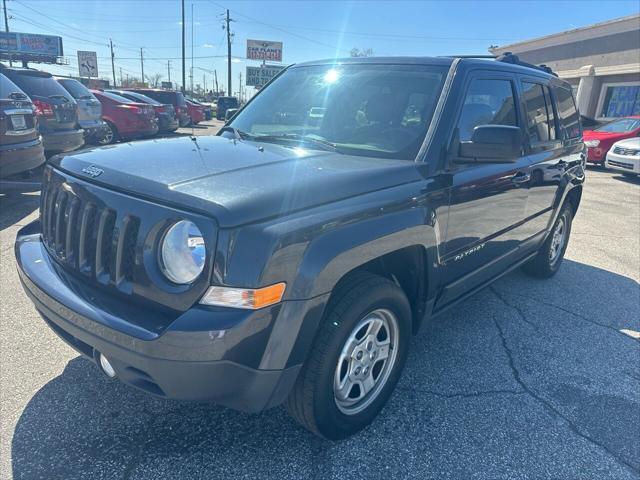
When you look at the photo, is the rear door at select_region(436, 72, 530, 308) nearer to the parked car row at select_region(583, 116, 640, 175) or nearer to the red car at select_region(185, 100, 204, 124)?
the parked car row at select_region(583, 116, 640, 175)

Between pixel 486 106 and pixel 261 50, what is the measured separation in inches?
1829

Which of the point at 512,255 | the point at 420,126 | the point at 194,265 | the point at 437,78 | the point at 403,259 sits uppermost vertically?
the point at 437,78

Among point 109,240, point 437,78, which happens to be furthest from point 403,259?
point 109,240

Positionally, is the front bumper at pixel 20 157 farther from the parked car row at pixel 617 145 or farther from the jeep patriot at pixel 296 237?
the parked car row at pixel 617 145

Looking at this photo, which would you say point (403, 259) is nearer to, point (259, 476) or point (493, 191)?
point (493, 191)

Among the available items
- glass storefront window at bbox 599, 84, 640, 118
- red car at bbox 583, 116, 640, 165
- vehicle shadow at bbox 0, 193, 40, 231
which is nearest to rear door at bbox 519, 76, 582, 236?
vehicle shadow at bbox 0, 193, 40, 231

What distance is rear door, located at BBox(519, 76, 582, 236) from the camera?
145 inches

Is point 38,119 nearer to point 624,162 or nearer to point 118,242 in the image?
point 118,242

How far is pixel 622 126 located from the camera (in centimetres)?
1390

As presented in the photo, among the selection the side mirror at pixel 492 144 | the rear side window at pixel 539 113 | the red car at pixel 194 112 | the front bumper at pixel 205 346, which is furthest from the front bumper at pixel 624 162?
the red car at pixel 194 112

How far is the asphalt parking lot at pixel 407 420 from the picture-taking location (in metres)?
2.21

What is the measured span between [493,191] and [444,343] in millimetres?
1172

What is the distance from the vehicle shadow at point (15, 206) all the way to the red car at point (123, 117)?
20.5 feet

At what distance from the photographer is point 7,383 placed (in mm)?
2666
